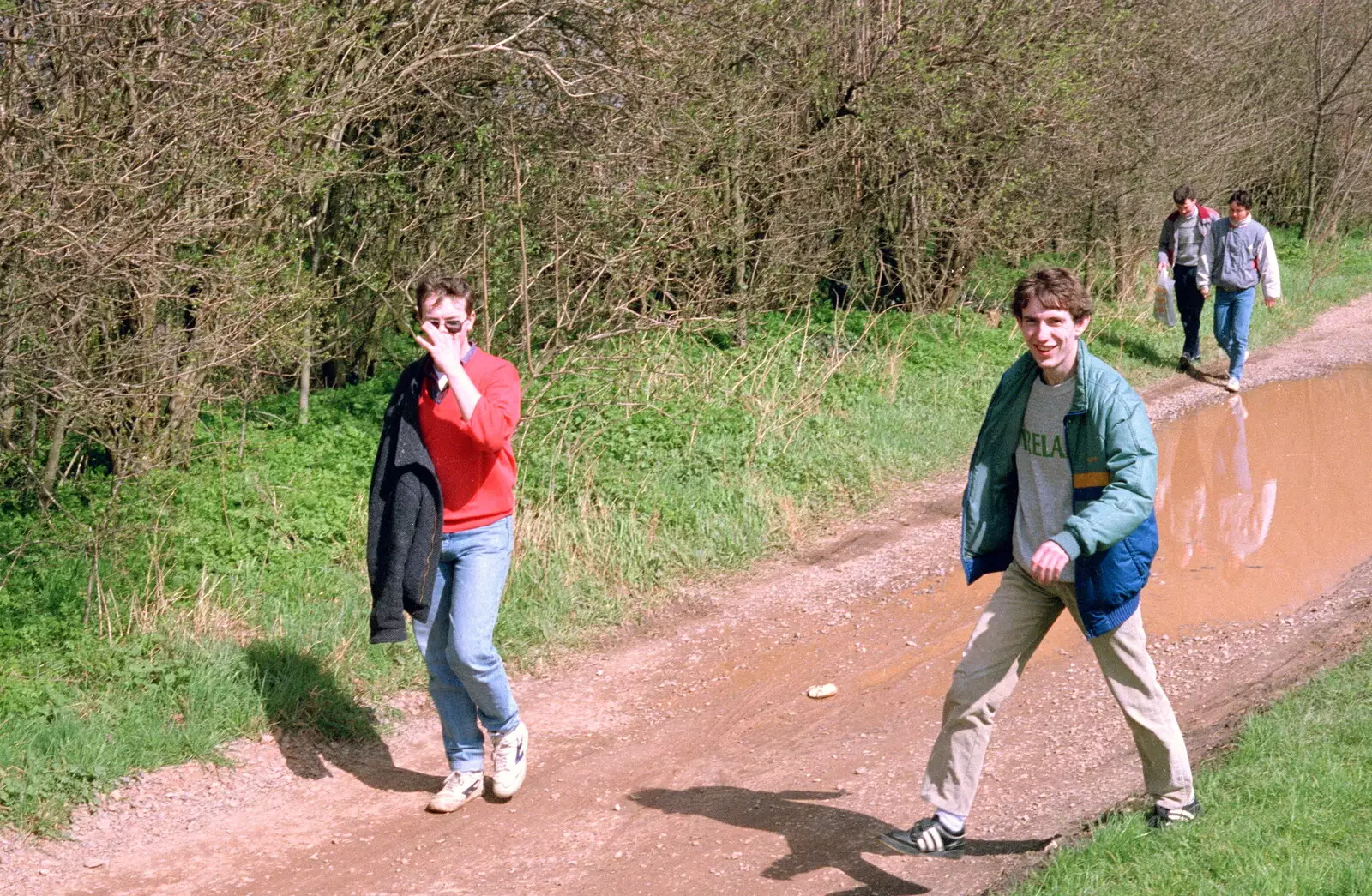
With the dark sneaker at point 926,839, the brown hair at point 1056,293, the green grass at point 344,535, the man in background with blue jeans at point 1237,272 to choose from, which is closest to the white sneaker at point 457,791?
the green grass at point 344,535

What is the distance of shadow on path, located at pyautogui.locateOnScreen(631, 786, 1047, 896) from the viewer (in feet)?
15.3

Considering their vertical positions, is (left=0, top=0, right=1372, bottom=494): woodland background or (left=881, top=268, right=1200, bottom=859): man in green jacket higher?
(left=0, top=0, right=1372, bottom=494): woodland background

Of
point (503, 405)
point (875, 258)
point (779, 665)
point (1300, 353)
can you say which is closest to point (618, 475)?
point (779, 665)

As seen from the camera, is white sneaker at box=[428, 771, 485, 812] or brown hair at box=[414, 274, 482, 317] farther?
white sneaker at box=[428, 771, 485, 812]

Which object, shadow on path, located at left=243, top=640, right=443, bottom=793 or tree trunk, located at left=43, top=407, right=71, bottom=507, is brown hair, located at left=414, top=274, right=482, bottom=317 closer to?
shadow on path, located at left=243, top=640, right=443, bottom=793

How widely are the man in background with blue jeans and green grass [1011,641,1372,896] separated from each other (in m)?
9.16

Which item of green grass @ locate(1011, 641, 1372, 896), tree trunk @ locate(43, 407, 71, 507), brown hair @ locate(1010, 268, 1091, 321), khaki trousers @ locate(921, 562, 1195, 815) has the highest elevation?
brown hair @ locate(1010, 268, 1091, 321)

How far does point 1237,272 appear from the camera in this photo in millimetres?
13312

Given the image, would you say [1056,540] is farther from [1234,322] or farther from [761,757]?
[1234,322]

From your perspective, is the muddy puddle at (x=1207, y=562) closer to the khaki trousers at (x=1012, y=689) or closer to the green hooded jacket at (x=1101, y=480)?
the khaki trousers at (x=1012, y=689)

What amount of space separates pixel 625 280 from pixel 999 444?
7.10 m

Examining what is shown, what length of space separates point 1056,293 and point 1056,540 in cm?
80

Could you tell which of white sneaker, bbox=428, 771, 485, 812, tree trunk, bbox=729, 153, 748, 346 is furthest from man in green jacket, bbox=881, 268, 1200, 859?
tree trunk, bbox=729, 153, 748, 346

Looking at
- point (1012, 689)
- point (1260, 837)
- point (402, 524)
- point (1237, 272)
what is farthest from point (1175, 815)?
point (1237, 272)
